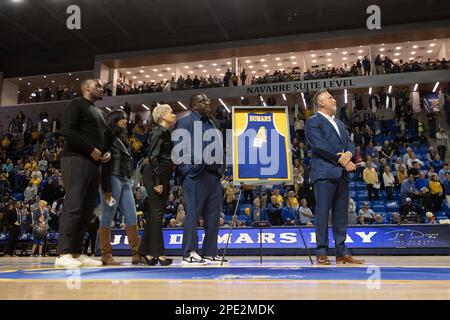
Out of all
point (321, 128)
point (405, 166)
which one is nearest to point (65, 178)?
point (321, 128)

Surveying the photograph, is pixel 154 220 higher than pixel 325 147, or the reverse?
pixel 325 147

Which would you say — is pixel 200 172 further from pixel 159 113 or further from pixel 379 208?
pixel 379 208

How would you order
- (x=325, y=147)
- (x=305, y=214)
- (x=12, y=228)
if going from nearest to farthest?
(x=325, y=147), (x=305, y=214), (x=12, y=228)

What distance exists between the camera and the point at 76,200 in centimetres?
355

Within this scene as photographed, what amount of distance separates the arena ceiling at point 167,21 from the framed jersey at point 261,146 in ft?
45.2

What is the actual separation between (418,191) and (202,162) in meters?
8.38

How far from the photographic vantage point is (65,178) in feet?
12.0

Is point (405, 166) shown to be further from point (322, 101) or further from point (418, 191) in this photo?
point (322, 101)

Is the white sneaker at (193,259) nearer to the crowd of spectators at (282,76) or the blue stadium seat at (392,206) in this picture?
the blue stadium seat at (392,206)

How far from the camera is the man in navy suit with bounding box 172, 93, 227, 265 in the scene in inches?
155

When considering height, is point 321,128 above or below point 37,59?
below

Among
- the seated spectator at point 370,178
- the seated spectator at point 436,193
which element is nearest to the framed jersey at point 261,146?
the seated spectator at point 436,193

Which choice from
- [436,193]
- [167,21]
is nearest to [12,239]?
[436,193]

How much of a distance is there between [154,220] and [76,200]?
28.6 inches
